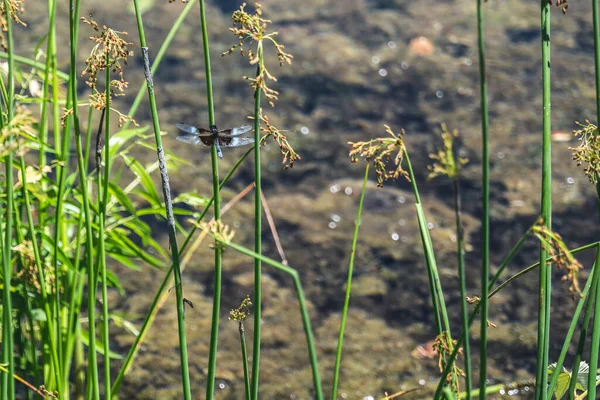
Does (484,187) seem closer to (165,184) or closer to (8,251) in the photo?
(165,184)

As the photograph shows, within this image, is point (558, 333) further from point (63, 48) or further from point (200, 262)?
point (63, 48)

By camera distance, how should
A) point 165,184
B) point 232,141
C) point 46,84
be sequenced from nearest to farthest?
1. point 165,184
2. point 232,141
3. point 46,84

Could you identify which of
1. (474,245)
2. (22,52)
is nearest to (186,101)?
(22,52)

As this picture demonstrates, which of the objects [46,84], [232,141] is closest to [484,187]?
[232,141]

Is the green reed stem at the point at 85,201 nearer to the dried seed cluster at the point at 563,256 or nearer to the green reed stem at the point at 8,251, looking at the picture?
the green reed stem at the point at 8,251

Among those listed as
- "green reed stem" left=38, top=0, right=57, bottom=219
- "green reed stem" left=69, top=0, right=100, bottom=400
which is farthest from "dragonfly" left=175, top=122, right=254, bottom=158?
"green reed stem" left=38, top=0, right=57, bottom=219

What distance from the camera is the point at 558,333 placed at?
1.88 metres

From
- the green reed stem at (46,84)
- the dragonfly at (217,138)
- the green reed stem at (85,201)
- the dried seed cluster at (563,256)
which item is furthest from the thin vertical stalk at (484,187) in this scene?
the green reed stem at (46,84)

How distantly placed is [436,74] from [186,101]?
1.10 m

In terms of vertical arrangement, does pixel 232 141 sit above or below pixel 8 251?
above

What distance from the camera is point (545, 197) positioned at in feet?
2.29

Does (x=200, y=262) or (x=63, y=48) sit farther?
(x=63, y=48)

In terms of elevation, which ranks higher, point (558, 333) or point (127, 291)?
point (127, 291)

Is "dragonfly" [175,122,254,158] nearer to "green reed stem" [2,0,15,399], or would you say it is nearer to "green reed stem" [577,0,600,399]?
"green reed stem" [2,0,15,399]
